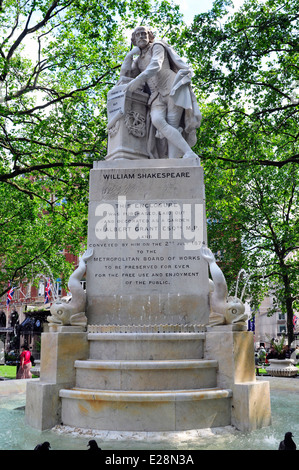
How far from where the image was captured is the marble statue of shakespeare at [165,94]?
8273 millimetres

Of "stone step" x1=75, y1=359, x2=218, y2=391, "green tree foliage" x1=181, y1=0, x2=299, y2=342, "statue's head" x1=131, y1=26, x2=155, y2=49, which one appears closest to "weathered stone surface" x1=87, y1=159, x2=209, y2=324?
"stone step" x1=75, y1=359, x2=218, y2=391

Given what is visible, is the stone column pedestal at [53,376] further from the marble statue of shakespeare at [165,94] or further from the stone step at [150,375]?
the marble statue of shakespeare at [165,94]

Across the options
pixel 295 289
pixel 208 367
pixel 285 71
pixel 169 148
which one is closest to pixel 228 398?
pixel 208 367

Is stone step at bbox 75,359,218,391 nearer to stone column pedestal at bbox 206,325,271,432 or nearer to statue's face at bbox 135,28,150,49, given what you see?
stone column pedestal at bbox 206,325,271,432

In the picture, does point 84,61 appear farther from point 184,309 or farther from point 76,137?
point 184,309

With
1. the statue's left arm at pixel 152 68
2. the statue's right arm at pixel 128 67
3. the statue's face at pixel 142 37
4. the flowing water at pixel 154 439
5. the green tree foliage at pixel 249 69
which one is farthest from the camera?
the green tree foliage at pixel 249 69

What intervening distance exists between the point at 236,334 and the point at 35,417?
9.89 feet

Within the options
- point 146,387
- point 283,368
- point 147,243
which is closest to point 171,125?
point 147,243

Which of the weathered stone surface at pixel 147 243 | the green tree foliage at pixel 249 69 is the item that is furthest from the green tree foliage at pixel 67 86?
the weathered stone surface at pixel 147 243

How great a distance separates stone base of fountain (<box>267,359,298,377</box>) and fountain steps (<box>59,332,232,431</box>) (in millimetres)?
10254

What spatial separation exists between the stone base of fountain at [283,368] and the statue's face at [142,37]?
11.8m

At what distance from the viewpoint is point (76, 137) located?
1822 centimetres

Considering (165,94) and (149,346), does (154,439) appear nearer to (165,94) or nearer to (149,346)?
(149,346)

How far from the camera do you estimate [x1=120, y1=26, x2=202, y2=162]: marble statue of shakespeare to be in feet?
27.1
